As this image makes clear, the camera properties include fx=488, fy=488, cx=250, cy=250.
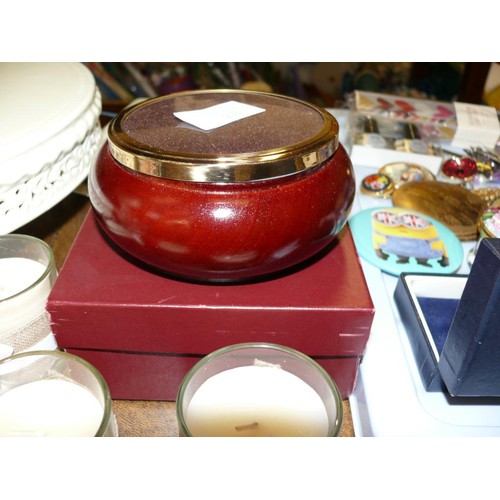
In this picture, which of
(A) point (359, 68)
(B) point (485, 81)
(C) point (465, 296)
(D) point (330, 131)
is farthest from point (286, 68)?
(C) point (465, 296)

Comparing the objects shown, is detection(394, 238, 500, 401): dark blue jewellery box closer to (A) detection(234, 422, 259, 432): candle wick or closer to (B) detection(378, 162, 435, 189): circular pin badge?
(A) detection(234, 422, 259, 432): candle wick

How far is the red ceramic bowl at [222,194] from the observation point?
0.40 metres

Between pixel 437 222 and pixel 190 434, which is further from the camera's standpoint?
pixel 437 222

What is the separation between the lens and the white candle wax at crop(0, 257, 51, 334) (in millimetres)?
461

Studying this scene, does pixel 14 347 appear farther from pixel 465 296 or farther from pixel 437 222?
pixel 437 222

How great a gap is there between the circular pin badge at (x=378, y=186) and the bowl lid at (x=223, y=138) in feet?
0.98

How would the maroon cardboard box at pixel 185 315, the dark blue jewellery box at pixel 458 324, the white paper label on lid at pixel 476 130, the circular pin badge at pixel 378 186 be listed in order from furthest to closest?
the white paper label on lid at pixel 476 130
the circular pin badge at pixel 378 186
the maroon cardboard box at pixel 185 315
the dark blue jewellery box at pixel 458 324

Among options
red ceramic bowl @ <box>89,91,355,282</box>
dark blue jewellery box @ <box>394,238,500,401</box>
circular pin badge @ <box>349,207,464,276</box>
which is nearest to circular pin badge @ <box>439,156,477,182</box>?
circular pin badge @ <box>349,207,464,276</box>

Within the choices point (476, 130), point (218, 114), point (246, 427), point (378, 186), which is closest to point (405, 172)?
point (378, 186)

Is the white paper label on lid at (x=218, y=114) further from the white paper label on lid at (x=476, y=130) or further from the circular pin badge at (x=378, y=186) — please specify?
the white paper label on lid at (x=476, y=130)

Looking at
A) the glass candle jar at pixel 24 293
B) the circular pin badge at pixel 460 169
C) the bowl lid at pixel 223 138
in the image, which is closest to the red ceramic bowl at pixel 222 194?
Answer: the bowl lid at pixel 223 138

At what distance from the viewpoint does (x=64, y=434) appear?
0.39 meters

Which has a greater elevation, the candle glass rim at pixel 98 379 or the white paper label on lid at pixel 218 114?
the white paper label on lid at pixel 218 114

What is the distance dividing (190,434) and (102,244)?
9.8 inches
